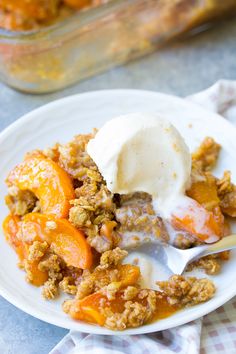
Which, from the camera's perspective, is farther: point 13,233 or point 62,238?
point 13,233

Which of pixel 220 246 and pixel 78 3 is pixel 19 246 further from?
pixel 78 3

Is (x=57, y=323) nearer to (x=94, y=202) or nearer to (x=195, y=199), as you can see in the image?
(x=94, y=202)

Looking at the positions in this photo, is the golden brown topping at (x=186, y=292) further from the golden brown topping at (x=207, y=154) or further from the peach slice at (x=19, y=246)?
the golden brown topping at (x=207, y=154)

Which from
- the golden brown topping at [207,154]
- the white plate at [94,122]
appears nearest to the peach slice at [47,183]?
the white plate at [94,122]

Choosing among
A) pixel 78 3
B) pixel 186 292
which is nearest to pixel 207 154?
pixel 186 292

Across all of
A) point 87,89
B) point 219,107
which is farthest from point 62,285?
point 87,89
